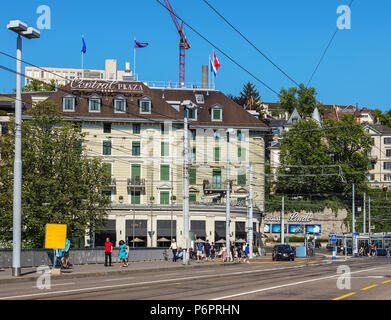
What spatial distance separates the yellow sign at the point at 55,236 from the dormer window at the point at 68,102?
4430cm

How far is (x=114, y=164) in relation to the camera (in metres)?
74.2

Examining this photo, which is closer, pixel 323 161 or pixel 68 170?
pixel 68 170

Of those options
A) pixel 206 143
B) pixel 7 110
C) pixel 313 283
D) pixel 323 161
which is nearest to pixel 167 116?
pixel 206 143

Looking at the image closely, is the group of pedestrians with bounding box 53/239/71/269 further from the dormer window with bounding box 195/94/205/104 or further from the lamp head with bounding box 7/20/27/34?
the dormer window with bounding box 195/94/205/104

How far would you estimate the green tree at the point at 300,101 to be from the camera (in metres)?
144

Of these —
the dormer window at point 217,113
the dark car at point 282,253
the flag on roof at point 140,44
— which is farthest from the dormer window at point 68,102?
the dark car at point 282,253

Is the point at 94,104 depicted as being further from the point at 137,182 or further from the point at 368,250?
the point at 368,250

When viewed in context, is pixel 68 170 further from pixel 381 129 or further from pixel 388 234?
pixel 381 129

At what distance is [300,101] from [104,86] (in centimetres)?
8085

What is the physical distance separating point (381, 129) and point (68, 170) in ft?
332

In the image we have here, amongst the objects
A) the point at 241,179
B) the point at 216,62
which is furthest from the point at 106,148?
the point at 216,62

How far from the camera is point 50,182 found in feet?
148

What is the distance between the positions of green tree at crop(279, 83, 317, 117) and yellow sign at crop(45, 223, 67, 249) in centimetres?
11395

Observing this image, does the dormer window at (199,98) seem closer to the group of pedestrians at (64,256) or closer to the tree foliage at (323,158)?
the tree foliage at (323,158)
